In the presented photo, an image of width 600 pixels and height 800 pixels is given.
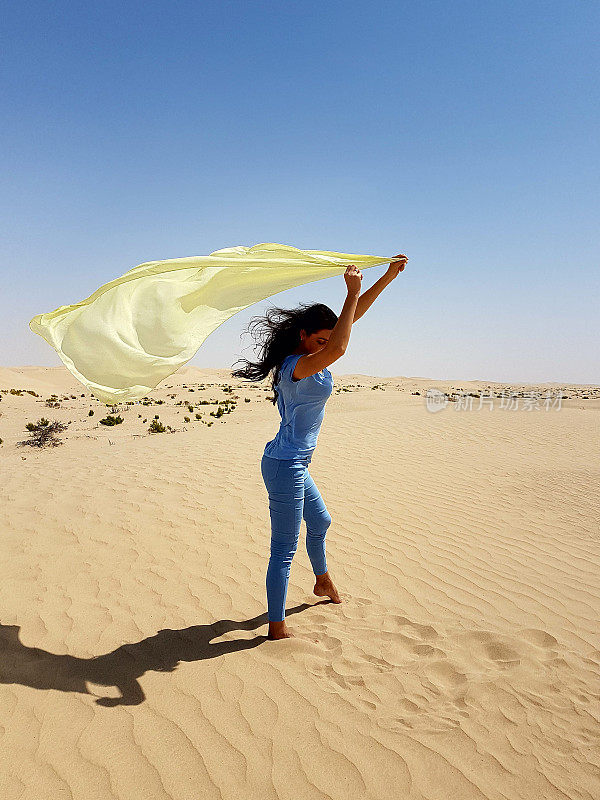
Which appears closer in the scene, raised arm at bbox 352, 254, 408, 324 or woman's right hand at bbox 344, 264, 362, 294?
woman's right hand at bbox 344, 264, 362, 294

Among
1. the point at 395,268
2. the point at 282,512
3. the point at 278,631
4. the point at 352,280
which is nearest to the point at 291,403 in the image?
the point at 282,512

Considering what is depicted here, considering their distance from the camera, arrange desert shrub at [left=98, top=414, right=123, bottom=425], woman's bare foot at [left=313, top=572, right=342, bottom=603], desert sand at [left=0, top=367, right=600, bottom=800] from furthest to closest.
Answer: desert shrub at [left=98, top=414, right=123, bottom=425]
woman's bare foot at [left=313, top=572, right=342, bottom=603]
desert sand at [left=0, top=367, right=600, bottom=800]

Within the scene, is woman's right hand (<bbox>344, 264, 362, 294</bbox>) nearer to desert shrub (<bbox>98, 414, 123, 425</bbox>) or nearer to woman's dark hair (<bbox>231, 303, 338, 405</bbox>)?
woman's dark hair (<bbox>231, 303, 338, 405</bbox>)

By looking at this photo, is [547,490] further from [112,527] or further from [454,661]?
[112,527]

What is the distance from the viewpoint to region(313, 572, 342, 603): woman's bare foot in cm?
419

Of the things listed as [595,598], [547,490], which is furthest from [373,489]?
[595,598]

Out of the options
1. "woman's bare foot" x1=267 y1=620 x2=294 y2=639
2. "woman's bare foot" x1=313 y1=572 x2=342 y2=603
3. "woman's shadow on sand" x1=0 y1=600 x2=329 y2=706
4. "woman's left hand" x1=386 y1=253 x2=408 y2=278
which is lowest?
"woman's shadow on sand" x1=0 y1=600 x2=329 y2=706

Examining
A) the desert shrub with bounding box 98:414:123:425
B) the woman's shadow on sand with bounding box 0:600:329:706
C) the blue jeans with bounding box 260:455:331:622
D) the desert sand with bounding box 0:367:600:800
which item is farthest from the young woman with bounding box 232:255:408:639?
the desert shrub with bounding box 98:414:123:425

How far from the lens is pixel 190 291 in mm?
3410

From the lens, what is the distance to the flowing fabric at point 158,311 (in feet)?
10.7

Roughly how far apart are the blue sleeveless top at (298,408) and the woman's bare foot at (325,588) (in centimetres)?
137

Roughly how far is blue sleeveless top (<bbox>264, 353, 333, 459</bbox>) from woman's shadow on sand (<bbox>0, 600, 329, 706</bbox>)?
148 cm

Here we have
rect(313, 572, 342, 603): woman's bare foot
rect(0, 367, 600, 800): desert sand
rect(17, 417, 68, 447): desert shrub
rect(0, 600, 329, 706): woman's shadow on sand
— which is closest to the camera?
rect(0, 367, 600, 800): desert sand

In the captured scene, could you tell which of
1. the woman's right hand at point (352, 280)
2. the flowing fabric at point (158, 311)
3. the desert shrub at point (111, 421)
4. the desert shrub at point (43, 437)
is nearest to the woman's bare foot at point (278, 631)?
the flowing fabric at point (158, 311)
